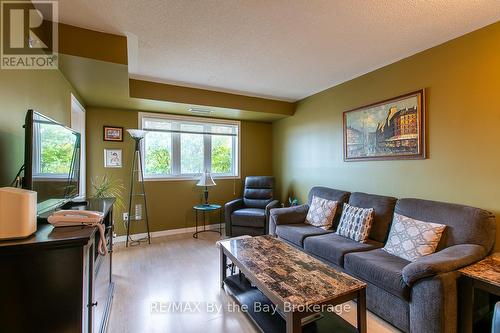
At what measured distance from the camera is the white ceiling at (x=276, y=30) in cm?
175

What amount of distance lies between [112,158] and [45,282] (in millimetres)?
2989

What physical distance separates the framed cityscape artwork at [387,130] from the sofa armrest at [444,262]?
100 cm

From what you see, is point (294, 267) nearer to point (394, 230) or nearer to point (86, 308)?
point (394, 230)

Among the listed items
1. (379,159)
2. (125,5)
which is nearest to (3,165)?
(125,5)

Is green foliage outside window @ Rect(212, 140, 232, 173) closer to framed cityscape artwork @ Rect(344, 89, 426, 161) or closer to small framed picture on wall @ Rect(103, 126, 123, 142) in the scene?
small framed picture on wall @ Rect(103, 126, 123, 142)

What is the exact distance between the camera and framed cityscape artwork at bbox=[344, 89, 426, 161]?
2.50m

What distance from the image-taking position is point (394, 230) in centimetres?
229

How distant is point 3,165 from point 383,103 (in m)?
3.46

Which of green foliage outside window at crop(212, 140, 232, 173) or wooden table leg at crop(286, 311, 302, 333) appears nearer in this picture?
wooden table leg at crop(286, 311, 302, 333)

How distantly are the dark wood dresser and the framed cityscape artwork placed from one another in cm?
294

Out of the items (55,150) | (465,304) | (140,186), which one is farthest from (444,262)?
(140,186)

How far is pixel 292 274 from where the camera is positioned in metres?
1.70

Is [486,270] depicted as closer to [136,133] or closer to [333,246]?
[333,246]

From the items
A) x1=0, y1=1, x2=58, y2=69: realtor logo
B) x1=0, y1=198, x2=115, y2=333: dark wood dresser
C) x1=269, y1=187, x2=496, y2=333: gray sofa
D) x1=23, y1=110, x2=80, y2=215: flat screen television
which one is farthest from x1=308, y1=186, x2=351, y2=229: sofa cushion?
x1=0, y1=1, x2=58, y2=69: realtor logo
